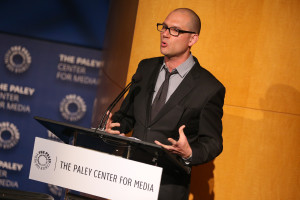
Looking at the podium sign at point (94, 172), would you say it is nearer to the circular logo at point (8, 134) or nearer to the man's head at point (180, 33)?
the man's head at point (180, 33)

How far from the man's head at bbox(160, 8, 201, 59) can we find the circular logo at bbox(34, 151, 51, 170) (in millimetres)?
997

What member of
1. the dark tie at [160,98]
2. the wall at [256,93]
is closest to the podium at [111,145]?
the dark tie at [160,98]

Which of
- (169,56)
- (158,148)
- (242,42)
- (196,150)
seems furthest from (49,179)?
(242,42)

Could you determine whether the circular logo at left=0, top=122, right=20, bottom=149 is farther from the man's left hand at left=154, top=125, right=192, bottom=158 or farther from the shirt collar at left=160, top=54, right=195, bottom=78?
the man's left hand at left=154, top=125, right=192, bottom=158

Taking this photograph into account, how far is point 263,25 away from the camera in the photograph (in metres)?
3.27

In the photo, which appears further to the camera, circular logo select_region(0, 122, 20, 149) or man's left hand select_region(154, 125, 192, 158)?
circular logo select_region(0, 122, 20, 149)

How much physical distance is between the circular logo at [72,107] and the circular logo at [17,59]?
0.71m

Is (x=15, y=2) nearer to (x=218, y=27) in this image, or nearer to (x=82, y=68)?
(x=82, y=68)

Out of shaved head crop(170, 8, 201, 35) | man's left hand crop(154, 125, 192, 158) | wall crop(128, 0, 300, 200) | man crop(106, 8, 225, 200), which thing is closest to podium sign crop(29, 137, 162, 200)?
man's left hand crop(154, 125, 192, 158)

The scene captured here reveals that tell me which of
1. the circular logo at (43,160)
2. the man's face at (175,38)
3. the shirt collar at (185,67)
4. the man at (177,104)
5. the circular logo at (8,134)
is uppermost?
the man's face at (175,38)

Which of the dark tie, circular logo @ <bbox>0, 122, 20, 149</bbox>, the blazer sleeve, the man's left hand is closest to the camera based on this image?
the man's left hand

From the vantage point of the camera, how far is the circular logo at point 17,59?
5496 millimetres

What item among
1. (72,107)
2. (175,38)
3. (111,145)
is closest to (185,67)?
(175,38)

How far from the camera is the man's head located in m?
2.56
